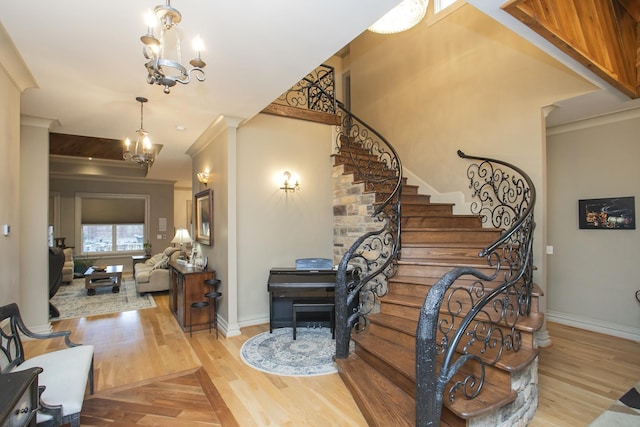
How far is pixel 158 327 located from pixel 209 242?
4.59ft

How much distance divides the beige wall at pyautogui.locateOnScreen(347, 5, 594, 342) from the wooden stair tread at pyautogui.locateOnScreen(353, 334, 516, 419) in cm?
224

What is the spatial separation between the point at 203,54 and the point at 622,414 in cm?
428

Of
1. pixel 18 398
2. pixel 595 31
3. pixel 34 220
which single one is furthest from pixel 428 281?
pixel 34 220

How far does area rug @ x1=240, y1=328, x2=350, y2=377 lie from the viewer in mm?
3211

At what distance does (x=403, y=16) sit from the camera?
3912 millimetres

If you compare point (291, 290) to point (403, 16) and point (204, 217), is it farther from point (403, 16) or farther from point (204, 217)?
point (403, 16)

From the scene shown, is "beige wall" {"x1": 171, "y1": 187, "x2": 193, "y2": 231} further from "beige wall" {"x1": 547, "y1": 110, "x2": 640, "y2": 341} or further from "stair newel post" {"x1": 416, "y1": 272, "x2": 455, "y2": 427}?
"stair newel post" {"x1": 416, "y1": 272, "x2": 455, "y2": 427}

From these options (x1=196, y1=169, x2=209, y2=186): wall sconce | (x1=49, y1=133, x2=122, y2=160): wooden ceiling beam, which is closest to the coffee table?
(x1=49, y1=133, x2=122, y2=160): wooden ceiling beam

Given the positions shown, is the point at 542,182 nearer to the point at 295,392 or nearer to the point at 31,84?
the point at 295,392

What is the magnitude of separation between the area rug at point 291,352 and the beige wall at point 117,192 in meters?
7.74

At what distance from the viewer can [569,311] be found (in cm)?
463

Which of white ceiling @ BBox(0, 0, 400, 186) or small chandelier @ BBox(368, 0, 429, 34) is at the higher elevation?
small chandelier @ BBox(368, 0, 429, 34)

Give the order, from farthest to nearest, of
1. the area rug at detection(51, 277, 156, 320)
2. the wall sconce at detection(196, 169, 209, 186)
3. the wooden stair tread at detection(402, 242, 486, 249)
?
the area rug at detection(51, 277, 156, 320)
the wall sconce at detection(196, 169, 209, 186)
the wooden stair tread at detection(402, 242, 486, 249)

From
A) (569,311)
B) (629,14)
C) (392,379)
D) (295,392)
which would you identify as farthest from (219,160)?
(569,311)
